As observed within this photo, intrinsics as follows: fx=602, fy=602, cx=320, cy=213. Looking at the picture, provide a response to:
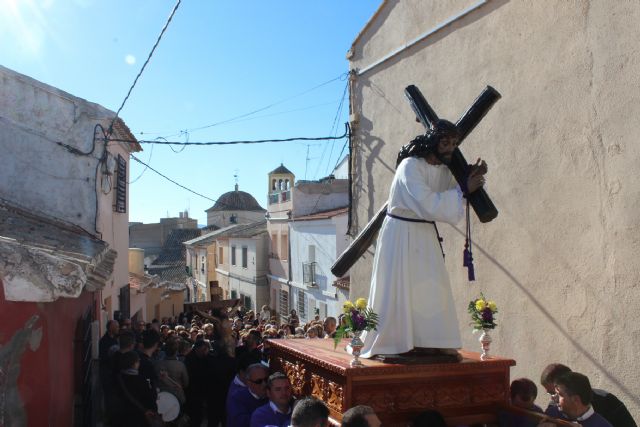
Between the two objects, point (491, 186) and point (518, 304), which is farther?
point (491, 186)

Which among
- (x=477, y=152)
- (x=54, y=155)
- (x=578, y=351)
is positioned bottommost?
(x=578, y=351)

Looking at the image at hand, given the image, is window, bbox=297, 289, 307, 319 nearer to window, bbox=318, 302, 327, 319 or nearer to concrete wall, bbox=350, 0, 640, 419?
window, bbox=318, 302, 327, 319

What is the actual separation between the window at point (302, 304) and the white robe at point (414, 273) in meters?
20.4

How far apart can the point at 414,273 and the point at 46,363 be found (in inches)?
141

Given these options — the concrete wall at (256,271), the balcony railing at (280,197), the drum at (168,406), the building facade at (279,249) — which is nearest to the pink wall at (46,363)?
the drum at (168,406)

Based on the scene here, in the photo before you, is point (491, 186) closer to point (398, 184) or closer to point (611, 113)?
point (611, 113)

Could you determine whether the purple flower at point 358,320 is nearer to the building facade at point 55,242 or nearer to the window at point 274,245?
the building facade at point 55,242

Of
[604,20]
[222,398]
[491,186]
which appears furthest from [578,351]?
[222,398]

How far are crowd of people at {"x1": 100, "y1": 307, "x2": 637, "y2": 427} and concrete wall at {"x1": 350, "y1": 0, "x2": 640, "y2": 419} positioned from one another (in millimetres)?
1540

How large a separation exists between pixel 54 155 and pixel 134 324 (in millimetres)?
3401

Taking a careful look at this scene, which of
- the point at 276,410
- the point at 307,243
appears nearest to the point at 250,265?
the point at 307,243

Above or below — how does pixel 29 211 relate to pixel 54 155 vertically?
below

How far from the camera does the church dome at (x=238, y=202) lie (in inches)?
2250

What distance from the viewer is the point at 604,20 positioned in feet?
18.6
